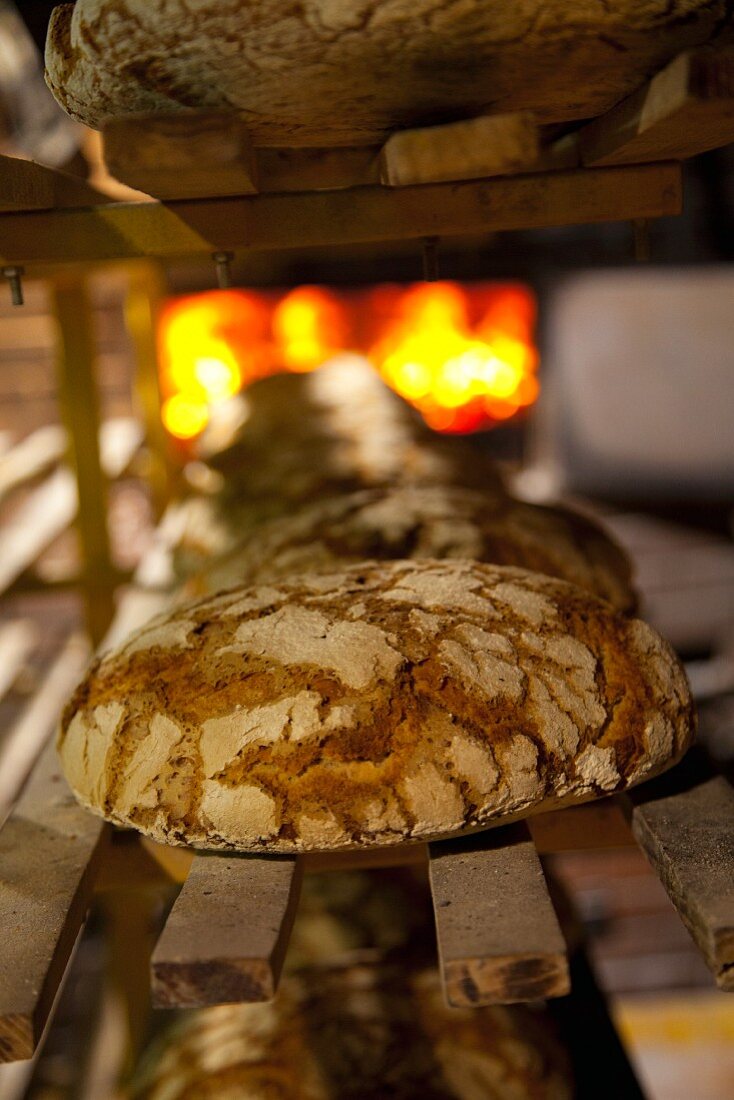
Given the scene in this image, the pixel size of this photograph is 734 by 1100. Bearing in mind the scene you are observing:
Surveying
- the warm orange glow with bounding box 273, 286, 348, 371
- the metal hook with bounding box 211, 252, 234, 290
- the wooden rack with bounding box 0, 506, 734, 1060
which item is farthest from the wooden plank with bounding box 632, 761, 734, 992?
the warm orange glow with bounding box 273, 286, 348, 371

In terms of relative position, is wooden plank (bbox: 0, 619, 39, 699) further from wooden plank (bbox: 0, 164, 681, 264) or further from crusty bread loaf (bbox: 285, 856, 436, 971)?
wooden plank (bbox: 0, 164, 681, 264)

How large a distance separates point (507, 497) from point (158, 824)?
0.90 m

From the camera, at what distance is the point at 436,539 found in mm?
1389

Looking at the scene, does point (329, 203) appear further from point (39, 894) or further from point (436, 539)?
point (39, 894)

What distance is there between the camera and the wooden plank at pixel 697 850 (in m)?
0.76

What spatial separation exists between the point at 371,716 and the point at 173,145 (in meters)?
0.52

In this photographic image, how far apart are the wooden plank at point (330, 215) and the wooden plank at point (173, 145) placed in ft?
0.60

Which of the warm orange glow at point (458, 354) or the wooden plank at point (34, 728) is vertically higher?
the warm orange glow at point (458, 354)

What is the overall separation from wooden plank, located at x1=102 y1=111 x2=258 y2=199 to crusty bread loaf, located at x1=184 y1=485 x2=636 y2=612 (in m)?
0.62

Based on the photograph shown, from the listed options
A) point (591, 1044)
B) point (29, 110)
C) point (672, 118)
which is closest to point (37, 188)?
point (672, 118)

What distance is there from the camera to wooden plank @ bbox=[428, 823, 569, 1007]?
73 cm

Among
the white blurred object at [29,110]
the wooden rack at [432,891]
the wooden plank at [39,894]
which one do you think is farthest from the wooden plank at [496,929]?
the white blurred object at [29,110]

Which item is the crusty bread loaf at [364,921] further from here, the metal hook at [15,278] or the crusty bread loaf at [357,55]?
the crusty bread loaf at [357,55]

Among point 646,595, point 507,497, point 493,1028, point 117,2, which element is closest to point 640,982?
point 646,595
